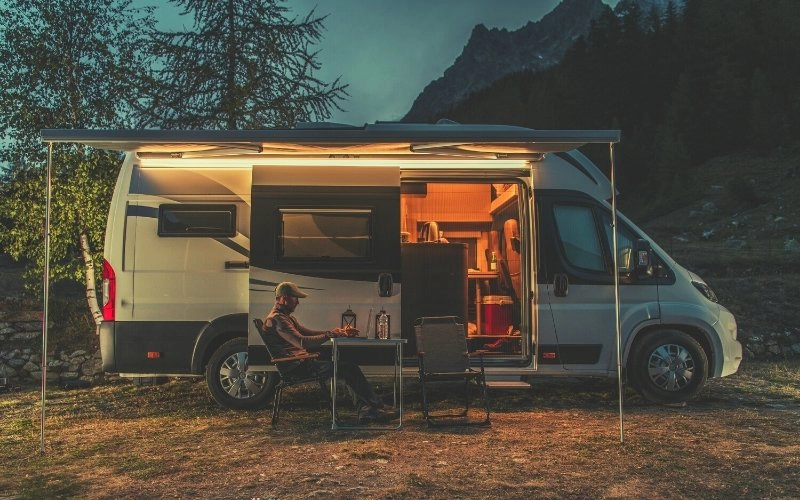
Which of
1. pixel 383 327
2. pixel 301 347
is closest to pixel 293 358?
pixel 301 347

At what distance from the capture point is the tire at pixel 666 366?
7.81 metres

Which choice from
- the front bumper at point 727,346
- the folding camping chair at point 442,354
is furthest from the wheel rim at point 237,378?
the front bumper at point 727,346

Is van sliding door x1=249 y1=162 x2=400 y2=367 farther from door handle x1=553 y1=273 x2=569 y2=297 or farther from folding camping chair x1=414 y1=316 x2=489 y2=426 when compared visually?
door handle x1=553 y1=273 x2=569 y2=297

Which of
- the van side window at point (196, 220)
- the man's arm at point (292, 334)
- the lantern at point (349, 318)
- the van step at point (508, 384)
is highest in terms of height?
the van side window at point (196, 220)

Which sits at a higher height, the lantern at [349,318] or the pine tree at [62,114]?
the pine tree at [62,114]

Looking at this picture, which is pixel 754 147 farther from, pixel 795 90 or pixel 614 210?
pixel 614 210

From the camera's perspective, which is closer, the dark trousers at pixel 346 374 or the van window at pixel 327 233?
the dark trousers at pixel 346 374

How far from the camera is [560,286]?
774cm

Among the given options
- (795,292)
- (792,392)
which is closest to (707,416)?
(792,392)

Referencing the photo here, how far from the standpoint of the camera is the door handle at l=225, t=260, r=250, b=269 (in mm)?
7676

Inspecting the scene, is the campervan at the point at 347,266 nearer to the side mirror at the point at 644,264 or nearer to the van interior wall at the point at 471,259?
the side mirror at the point at 644,264

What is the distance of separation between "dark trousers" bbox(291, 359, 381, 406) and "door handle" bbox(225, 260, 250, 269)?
48.6 inches

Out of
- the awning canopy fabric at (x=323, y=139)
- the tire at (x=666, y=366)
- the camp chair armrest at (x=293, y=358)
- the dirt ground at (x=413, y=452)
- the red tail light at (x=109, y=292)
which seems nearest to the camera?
the dirt ground at (x=413, y=452)

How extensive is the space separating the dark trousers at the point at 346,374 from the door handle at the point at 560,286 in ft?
6.87
